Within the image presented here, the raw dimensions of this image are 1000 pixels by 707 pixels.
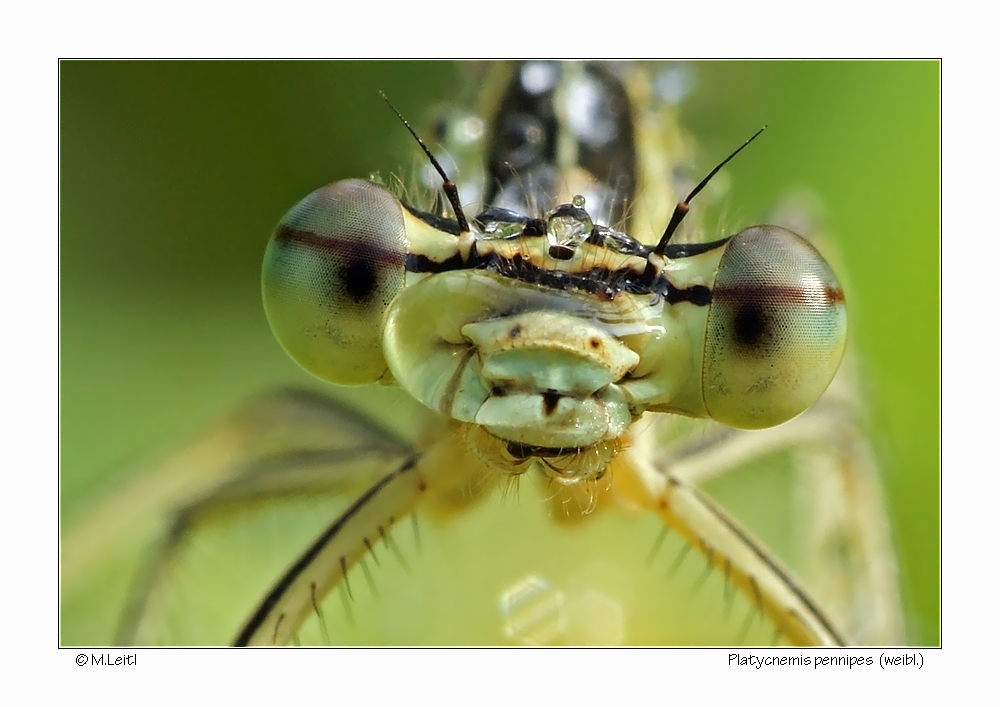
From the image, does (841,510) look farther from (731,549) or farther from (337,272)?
(337,272)

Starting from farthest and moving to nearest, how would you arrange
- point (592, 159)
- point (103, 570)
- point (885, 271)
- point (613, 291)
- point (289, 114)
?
point (885, 271)
point (289, 114)
point (103, 570)
point (592, 159)
point (613, 291)

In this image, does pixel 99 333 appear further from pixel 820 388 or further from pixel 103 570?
pixel 820 388

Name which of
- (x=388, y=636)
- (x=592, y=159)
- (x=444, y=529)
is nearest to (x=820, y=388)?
(x=592, y=159)

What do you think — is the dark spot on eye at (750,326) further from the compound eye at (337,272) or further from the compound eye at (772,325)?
the compound eye at (337,272)

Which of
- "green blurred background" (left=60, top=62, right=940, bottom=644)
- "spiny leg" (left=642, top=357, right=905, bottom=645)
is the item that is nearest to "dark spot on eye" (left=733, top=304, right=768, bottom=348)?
"green blurred background" (left=60, top=62, right=940, bottom=644)

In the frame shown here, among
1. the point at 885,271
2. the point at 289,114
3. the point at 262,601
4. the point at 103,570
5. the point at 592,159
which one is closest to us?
the point at 262,601

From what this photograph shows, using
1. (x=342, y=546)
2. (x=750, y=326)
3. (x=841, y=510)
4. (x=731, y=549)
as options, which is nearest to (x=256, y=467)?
(x=342, y=546)
